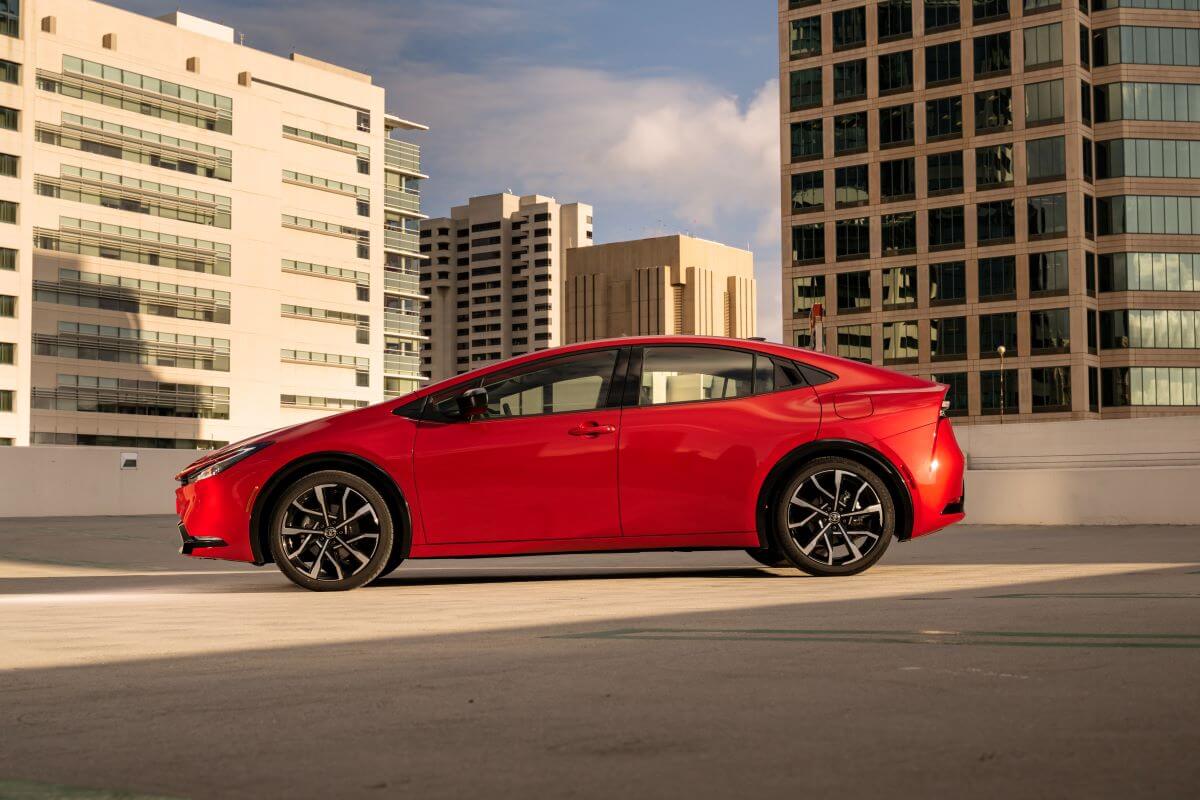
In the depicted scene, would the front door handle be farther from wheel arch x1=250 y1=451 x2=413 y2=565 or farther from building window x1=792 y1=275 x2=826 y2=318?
building window x1=792 y1=275 x2=826 y2=318

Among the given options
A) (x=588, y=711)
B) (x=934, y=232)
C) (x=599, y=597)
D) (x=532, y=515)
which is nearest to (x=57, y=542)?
(x=532, y=515)

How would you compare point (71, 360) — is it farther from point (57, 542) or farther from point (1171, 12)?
point (57, 542)

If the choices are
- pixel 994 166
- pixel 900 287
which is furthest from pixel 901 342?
pixel 994 166

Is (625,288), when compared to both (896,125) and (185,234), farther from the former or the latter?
(896,125)

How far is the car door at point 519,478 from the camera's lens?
820cm

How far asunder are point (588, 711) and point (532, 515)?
177 inches

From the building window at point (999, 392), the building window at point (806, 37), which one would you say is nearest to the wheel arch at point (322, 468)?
the building window at point (999, 392)

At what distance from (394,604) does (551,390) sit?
1780 millimetres

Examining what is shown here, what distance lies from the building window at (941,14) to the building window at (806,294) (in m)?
16.9

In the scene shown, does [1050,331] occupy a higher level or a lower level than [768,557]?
higher

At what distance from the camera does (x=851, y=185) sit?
9338cm

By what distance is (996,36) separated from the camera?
87.9m

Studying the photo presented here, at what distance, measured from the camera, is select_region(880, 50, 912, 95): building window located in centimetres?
9139

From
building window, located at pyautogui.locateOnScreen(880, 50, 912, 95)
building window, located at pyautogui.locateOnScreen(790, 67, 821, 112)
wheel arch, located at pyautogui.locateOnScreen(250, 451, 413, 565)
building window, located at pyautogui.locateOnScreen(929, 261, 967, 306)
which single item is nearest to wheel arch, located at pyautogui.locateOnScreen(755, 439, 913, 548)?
wheel arch, located at pyautogui.locateOnScreen(250, 451, 413, 565)
